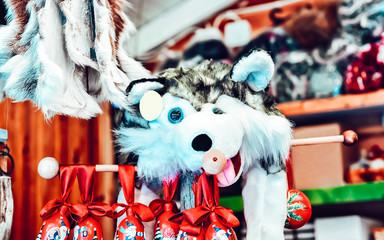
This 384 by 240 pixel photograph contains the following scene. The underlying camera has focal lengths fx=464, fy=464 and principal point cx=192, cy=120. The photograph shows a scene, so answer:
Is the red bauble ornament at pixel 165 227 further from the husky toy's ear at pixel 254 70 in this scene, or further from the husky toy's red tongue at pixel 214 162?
the husky toy's ear at pixel 254 70

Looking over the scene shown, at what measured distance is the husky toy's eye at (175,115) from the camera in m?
0.85

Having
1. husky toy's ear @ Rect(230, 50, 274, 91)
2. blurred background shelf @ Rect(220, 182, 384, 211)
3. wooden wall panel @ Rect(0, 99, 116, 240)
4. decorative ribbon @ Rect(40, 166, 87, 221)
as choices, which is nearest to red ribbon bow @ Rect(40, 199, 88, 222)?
decorative ribbon @ Rect(40, 166, 87, 221)

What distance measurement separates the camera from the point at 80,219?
0.81 meters

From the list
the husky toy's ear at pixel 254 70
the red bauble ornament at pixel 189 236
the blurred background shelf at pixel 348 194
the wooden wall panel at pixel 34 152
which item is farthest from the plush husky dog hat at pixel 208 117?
the blurred background shelf at pixel 348 194

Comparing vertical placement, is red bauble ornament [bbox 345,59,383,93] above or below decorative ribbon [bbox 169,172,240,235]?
above

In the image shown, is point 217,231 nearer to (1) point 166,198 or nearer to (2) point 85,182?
(1) point 166,198

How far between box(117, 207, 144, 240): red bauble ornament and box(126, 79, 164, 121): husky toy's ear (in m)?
0.18

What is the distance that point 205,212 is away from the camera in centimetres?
78

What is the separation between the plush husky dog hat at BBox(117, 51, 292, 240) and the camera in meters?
0.83

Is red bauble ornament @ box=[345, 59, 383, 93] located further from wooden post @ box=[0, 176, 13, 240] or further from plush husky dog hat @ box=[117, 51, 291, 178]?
wooden post @ box=[0, 176, 13, 240]

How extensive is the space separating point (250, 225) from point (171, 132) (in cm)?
23

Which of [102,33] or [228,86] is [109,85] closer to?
[102,33]

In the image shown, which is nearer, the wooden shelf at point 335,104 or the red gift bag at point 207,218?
the red gift bag at point 207,218

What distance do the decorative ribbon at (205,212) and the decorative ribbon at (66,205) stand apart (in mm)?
160
